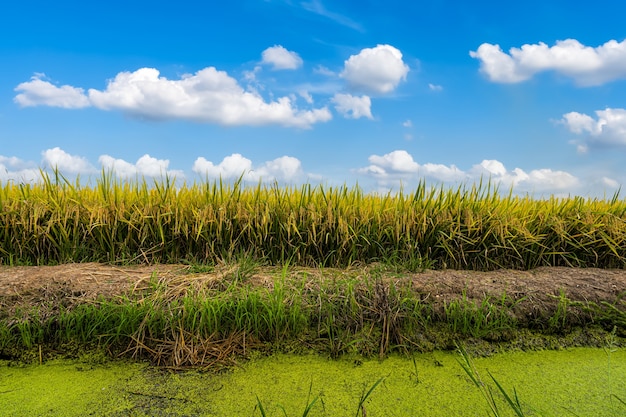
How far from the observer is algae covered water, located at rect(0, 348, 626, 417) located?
6.11ft

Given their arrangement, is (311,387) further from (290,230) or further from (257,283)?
(290,230)

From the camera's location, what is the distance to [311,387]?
1.86 m

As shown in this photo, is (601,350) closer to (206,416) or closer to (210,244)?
(206,416)

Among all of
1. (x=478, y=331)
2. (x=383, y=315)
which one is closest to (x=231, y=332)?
(x=383, y=315)

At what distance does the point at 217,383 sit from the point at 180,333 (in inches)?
13.3

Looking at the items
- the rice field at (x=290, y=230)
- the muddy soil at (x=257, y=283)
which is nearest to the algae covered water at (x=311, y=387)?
the muddy soil at (x=257, y=283)

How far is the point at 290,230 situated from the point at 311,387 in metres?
1.49

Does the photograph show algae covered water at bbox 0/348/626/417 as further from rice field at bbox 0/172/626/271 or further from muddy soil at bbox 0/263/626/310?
rice field at bbox 0/172/626/271

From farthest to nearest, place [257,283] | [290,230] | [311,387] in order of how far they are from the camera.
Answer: [290,230]
[257,283]
[311,387]

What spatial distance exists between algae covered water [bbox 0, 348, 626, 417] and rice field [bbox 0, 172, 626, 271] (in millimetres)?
1006

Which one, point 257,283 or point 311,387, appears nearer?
point 311,387

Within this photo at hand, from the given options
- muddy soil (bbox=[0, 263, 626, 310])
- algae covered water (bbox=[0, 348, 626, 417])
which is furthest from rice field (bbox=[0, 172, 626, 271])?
algae covered water (bbox=[0, 348, 626, 417])

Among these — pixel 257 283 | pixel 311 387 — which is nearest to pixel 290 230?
pixel 257 283

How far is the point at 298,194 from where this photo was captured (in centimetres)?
365
